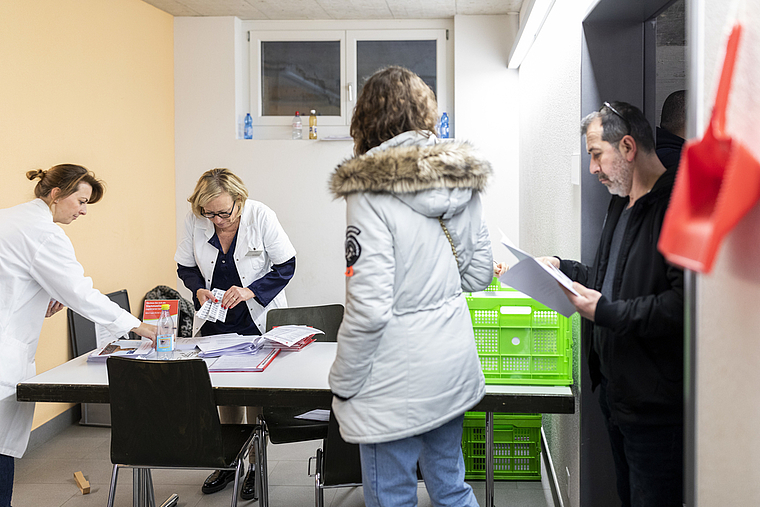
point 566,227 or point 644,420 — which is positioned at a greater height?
point 566,227

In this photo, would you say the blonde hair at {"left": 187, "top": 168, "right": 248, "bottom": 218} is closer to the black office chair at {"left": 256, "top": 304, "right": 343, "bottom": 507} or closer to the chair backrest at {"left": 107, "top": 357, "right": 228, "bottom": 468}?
the black office chair at {"left": 256, "top": 304, "right": 343, "bottom": 507}

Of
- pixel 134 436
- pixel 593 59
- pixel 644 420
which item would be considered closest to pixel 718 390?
pixel 644 420

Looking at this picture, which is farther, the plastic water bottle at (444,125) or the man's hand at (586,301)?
the plastic water bottle at (444,125)

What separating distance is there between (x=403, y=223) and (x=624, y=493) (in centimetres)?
114

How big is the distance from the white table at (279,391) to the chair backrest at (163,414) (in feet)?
0.25

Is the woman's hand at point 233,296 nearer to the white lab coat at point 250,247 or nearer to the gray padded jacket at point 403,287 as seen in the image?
the white lab coat at point 250,247

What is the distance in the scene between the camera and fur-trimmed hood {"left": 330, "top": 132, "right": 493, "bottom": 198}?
4.72 feet

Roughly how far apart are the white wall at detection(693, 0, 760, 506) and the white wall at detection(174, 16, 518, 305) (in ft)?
12.0

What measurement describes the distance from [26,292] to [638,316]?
2102 millimetres

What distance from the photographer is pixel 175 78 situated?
15.9 feet

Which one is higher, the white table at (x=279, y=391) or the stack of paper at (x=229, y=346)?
the stack of paper at (x=229, y=346)

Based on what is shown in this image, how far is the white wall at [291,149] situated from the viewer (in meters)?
4.70

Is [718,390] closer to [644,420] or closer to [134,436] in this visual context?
[644,420]

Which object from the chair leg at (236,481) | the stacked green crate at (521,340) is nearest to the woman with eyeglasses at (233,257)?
the chair leg at (236,481)
